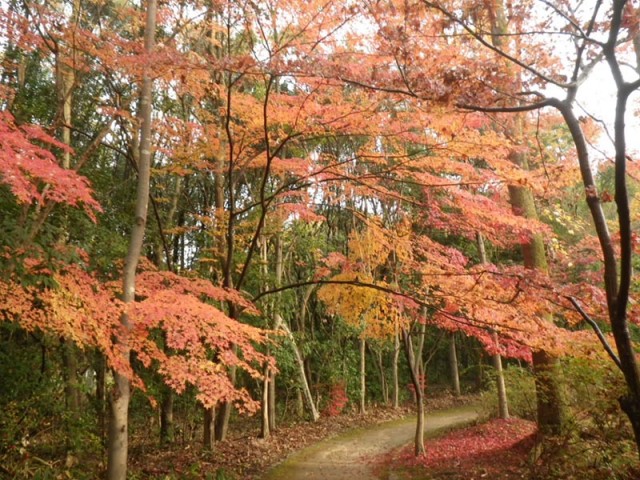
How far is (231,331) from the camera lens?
19.7ft

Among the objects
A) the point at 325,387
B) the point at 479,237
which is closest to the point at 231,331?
the point at 479,237

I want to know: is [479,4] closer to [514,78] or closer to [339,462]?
[514,78]

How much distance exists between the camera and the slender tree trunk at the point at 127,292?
5371 millimetres

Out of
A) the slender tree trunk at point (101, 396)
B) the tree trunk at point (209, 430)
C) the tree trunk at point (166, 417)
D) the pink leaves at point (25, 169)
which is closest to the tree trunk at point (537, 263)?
the pink leaves at point (25, 169)

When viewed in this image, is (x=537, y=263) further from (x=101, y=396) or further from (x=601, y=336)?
(x=101, y=396)

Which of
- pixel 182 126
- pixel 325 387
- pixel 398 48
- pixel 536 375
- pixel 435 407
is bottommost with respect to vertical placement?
pixel 435 407

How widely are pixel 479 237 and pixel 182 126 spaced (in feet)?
28.2

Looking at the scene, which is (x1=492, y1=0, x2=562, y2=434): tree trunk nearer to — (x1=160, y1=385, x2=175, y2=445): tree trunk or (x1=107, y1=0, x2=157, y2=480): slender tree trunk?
(x1=107, y1=0, x2=157, y2=480): slender tree trunk

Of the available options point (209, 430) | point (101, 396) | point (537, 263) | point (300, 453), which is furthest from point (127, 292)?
point (537, 263)

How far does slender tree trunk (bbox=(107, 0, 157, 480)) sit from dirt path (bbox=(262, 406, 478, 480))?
3553 millimetres

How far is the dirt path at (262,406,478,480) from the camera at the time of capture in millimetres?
8328

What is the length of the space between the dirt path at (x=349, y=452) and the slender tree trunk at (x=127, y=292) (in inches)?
140

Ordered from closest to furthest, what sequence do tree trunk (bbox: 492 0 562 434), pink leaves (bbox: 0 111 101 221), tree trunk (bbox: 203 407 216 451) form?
pink leaves (bbox: 0 111 101 221) < tree trunk (bbox: 492 0 562 434) < tree trunk (bbox: 203 407 216 451)

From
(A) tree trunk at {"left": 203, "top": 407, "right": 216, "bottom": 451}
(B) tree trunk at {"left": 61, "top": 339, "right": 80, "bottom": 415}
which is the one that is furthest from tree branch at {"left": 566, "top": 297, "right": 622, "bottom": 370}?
(B) tree trunk at {"left": 61, "top": 339, "right": 80, "bottom": 415}
